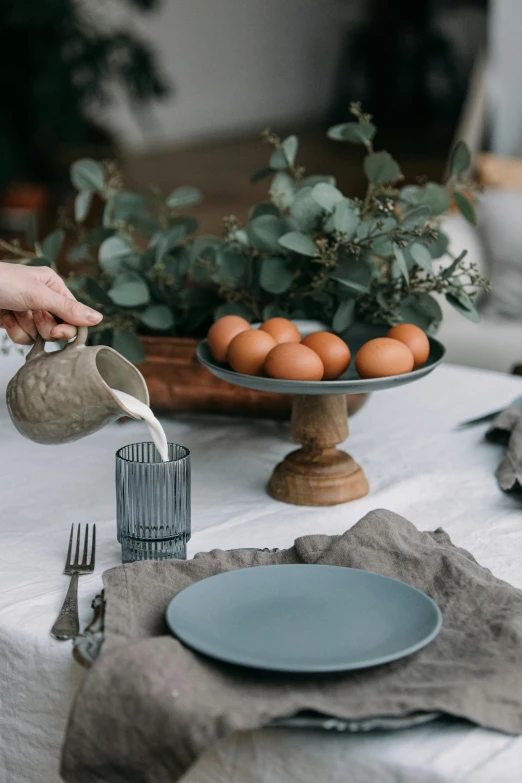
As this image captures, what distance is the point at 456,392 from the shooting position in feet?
4.77

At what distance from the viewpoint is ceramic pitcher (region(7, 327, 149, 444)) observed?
0.85m

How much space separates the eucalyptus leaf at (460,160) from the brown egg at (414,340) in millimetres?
304

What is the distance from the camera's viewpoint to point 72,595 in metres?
0.80

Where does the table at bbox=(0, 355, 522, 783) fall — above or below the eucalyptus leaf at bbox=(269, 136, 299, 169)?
below

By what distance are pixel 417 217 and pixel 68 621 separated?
62 cm

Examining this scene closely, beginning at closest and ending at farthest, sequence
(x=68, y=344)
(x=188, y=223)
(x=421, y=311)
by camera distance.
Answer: (x=68, y=344) → (x=421, y=311) → (x=188, y=223)

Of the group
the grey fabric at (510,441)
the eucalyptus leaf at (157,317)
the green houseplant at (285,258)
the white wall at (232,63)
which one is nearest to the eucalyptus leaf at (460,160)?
the green houseplant at (285,258)

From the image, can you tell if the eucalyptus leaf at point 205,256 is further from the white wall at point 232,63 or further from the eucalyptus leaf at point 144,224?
the white wall at point 232,63

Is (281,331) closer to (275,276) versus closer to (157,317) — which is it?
(275,276)

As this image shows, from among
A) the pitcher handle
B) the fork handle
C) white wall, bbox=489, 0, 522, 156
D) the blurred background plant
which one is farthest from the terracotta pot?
the blurred background plant

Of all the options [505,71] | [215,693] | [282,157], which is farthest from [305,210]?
[505,71]

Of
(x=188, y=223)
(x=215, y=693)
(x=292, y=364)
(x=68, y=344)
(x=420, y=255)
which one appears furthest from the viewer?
(x=188, y=223)

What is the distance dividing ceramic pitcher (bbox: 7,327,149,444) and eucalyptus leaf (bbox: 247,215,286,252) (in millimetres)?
337

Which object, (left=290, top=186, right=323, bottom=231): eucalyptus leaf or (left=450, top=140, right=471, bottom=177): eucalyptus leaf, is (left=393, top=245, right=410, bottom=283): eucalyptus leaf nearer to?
(left=290, top=186, right=323, bottom=231): eucalyptus leaf
